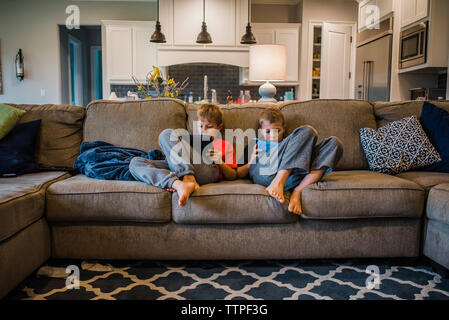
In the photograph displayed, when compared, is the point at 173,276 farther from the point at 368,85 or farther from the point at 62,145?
the point at 368,85

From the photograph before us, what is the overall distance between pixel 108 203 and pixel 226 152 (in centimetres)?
72

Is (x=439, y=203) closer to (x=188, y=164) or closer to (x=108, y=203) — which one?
(x=188, y=164)

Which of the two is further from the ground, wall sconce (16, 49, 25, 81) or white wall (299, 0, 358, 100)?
white wall (299, 0, 358, 100)

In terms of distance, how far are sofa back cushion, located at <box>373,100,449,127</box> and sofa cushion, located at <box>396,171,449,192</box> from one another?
1.40ft

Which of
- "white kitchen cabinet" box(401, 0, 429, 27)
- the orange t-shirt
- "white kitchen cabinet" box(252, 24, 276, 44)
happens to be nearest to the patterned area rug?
the orange t-shirt

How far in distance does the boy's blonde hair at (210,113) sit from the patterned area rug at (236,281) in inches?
31.5

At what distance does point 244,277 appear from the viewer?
5.72ft

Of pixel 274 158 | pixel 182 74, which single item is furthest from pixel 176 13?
pixel 274 158

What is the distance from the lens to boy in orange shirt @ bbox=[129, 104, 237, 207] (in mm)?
1812

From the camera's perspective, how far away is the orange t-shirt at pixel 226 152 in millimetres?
2131

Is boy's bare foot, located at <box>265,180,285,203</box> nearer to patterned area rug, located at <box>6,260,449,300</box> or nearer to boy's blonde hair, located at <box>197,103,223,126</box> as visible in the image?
patterned area rug, located at <box>6,260,449,300</box>

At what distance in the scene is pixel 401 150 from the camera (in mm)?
2160

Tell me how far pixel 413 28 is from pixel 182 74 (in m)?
3.38
